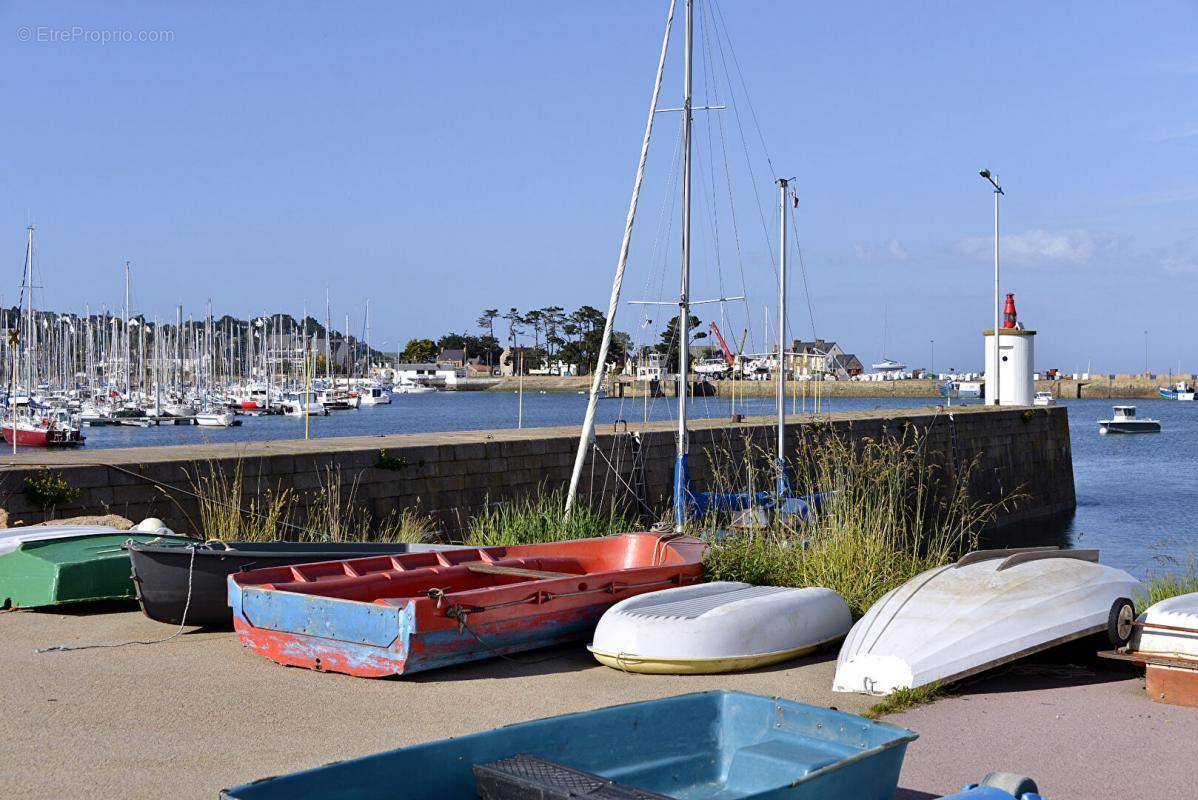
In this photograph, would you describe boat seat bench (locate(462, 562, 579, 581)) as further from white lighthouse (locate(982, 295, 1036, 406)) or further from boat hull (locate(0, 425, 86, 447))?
boat hull (locate(0, 425, 86, 447))

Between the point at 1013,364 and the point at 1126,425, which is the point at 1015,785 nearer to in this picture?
the point at 1013,364

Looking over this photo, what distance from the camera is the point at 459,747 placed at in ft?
13.6

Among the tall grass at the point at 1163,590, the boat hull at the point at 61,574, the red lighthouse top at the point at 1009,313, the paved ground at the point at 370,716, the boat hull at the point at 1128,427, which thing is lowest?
the boat hull at the point at 1128,427

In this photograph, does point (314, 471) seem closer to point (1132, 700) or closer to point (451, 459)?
point (451, 459)

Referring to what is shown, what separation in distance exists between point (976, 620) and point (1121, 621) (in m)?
1.09

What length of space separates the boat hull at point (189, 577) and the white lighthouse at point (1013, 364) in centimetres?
3072

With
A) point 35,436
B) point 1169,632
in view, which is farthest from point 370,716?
point 35,436

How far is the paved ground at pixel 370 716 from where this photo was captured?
513 cm

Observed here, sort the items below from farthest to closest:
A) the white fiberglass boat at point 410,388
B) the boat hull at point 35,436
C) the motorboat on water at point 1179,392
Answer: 1. the white fiberglass boat at point 410,388
2. the motorboat on water at point 1179,392
3. the boat hull at point 35,436

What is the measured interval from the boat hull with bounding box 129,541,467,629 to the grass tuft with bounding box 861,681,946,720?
14.0 feet

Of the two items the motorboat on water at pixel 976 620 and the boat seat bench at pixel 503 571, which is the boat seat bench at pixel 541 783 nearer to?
the motorboat on water at pixel 976 620

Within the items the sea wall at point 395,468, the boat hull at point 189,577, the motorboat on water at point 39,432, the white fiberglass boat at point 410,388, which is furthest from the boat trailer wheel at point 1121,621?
the white fiberglass boat at point 410,388

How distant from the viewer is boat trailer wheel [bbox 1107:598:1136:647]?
6.94m

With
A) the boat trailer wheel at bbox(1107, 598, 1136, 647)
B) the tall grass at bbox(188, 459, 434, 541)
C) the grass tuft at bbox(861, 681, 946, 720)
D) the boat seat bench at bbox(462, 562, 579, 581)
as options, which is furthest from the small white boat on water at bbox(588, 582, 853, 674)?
the tall grass at bbox(188, 459, 434, 541)
